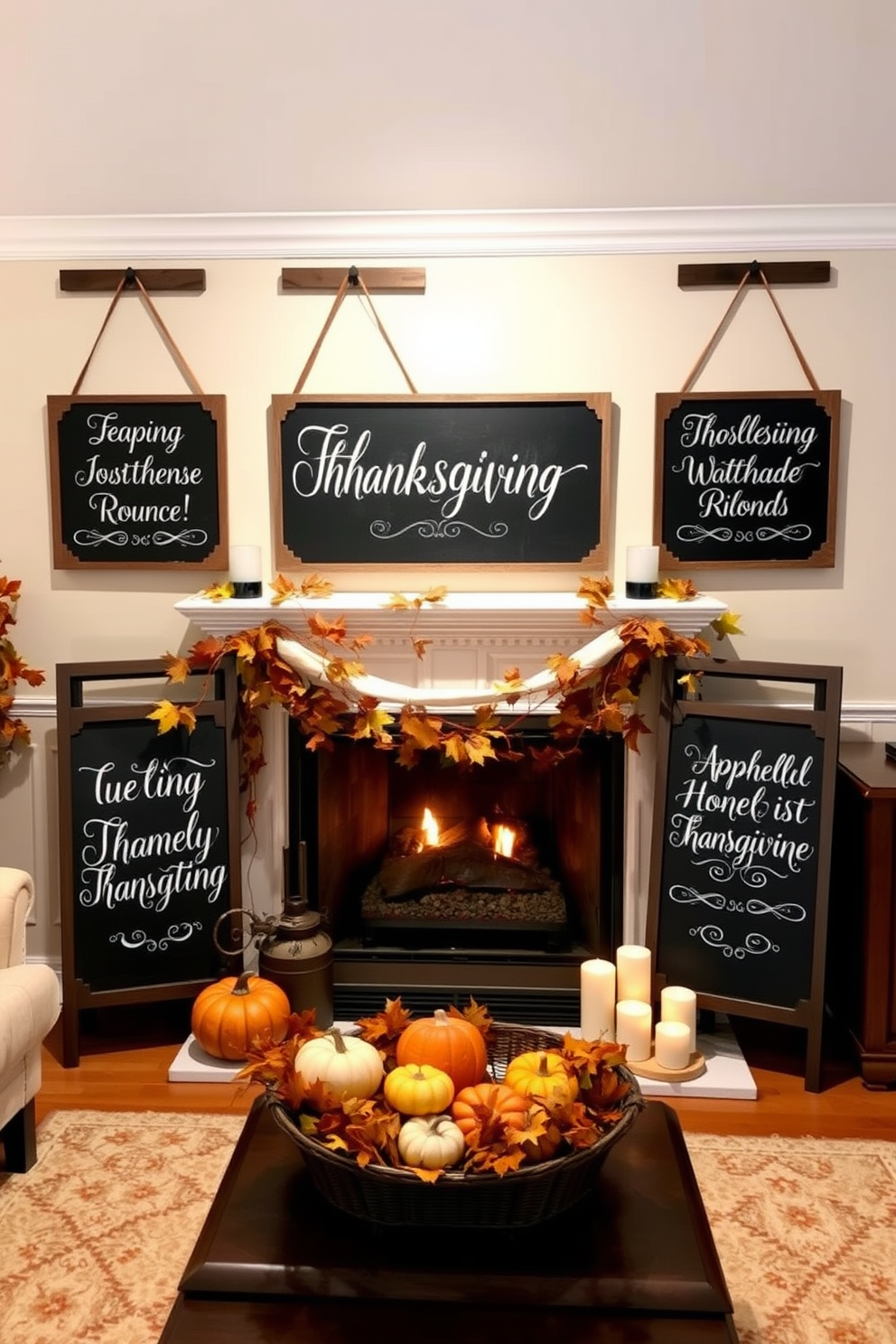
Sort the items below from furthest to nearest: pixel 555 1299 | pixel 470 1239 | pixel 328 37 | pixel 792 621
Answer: pixel 792 621, pixel 328 37, pixel 470 1239, pixel 555 1299

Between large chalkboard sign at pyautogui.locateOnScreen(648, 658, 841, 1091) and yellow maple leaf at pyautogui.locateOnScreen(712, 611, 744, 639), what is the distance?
10cm

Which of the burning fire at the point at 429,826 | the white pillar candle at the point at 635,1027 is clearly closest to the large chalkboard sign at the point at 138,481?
the burning fire at the point at 429,826

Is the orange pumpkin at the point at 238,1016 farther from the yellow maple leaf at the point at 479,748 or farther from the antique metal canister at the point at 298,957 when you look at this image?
the yellow maple leaf at the point at 479,748

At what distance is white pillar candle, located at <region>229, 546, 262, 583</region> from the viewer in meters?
3.24

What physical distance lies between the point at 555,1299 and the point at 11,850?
2.38 metres

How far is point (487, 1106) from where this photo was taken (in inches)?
74.0

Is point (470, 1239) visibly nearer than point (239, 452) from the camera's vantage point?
Yes

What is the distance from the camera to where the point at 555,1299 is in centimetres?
171

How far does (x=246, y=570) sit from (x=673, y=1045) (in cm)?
167

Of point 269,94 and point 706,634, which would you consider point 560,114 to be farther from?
point 706,634

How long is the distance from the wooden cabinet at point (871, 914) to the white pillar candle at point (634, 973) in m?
0.54

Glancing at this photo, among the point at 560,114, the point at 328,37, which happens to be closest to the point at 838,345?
the point at 560,114

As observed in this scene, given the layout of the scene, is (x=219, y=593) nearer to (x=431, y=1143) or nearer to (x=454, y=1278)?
(x=431, y=1143)

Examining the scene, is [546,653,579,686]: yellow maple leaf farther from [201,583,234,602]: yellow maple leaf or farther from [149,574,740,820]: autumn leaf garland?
[201,583,234,602]: yellow maple leaf
